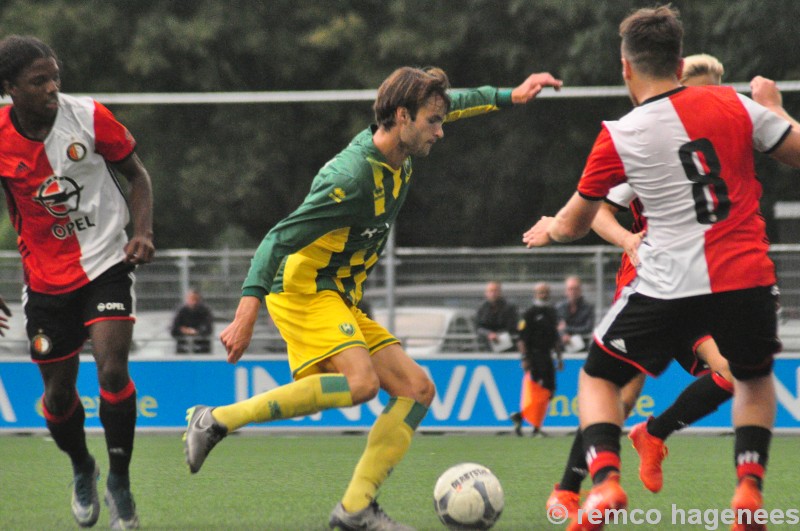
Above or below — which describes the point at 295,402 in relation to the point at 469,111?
below

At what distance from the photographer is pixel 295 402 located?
546 cm

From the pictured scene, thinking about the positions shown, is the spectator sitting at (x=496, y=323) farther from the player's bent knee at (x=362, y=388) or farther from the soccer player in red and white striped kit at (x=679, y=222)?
the soccer player in red and white striped kit at (x=679, y=222)

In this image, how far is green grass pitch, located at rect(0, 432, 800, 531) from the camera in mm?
6363

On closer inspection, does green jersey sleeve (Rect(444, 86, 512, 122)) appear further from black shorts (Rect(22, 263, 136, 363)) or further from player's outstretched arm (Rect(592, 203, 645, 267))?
black shorts (Rect(22, 263, 136, 363))

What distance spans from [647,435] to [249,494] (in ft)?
8.07

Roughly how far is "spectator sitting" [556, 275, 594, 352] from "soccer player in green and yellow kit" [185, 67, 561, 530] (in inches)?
279

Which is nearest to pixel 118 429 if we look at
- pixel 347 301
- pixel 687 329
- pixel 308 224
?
pixel 347 301

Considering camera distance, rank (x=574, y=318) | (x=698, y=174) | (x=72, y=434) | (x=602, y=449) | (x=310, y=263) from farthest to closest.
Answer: (x=574, y=318), (x=72, y=434), (x=310, y=263), (x=602, y=449), (x=698, y=174)

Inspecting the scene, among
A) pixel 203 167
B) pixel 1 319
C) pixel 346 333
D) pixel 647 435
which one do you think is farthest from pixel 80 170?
pixel 203 167

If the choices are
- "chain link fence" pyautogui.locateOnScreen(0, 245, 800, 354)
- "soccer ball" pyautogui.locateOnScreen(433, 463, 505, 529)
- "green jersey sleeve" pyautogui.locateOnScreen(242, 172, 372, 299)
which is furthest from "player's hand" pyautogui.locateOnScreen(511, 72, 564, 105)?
"chain link fence" pyautogui.locateOnScreen(0, 245, 800, 354)

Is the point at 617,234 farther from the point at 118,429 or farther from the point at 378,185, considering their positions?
the point at 118,429

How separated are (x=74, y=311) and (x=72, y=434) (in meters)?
0.60

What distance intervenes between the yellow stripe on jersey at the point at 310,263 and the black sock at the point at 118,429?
3.05ft

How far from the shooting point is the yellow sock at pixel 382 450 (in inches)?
218
